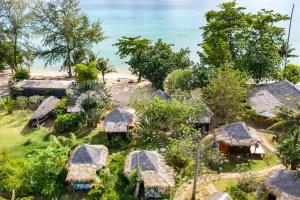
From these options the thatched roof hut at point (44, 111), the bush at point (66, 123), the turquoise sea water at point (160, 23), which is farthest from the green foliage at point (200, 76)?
the turquoise sea water at point (160, 23)

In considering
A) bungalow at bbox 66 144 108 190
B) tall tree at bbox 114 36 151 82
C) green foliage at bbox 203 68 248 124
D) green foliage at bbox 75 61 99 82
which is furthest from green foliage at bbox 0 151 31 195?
tall tree at bbox 114 36 151 82

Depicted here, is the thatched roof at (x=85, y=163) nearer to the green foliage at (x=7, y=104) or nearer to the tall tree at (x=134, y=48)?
the green foliage at (x=7, y=104)

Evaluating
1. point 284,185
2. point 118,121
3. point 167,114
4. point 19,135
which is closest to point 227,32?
point 167,114

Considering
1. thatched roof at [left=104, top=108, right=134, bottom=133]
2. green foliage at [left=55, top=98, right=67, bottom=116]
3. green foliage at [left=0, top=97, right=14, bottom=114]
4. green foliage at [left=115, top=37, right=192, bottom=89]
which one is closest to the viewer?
thatched roof at [left=104, top=108, right=134, bottom=133]

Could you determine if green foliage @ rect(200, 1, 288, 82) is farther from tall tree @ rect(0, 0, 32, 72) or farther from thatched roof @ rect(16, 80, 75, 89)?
tall tree @ rect(0, 0, 32, 72)

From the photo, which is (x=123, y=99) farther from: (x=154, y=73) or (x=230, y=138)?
(x=230, y=138)

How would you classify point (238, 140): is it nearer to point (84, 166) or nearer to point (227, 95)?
point (227, 95)
